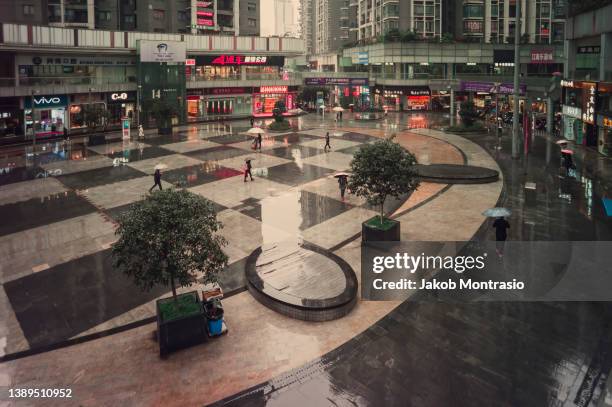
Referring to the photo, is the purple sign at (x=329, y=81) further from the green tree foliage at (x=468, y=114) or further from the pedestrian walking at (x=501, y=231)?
the pedestrian walking at (x=501, y=231)

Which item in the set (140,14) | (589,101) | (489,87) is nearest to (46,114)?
(140,14)

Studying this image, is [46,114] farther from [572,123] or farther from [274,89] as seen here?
[572,123]

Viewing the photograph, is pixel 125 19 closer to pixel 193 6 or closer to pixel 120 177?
pixel 193 6

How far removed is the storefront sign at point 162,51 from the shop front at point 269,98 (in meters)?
14.8

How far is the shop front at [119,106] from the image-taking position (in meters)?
61.0

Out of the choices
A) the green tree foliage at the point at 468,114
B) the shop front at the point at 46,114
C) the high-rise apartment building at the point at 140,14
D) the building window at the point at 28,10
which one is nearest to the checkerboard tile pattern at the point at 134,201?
the shop front at the point at 46,114

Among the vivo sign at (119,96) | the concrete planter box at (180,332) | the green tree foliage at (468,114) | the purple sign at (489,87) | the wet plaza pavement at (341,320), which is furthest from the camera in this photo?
the vivo sign at (119,96)

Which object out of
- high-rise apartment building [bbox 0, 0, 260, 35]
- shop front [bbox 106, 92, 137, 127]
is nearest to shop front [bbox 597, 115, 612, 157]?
shop front [bbox 106, 92, 137, 127]

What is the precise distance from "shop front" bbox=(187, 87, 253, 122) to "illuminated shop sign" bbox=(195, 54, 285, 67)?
3.90 metres

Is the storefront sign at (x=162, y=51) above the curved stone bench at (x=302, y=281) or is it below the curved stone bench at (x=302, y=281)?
above

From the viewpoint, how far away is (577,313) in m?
13.9

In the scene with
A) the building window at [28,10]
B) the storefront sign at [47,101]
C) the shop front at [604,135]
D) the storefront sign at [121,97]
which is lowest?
the shop front at [604,135]

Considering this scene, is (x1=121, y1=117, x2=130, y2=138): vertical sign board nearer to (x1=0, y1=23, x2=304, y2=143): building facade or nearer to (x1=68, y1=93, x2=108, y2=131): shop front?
(x1=0, y1=23, x2=304, y2=143): building facade
